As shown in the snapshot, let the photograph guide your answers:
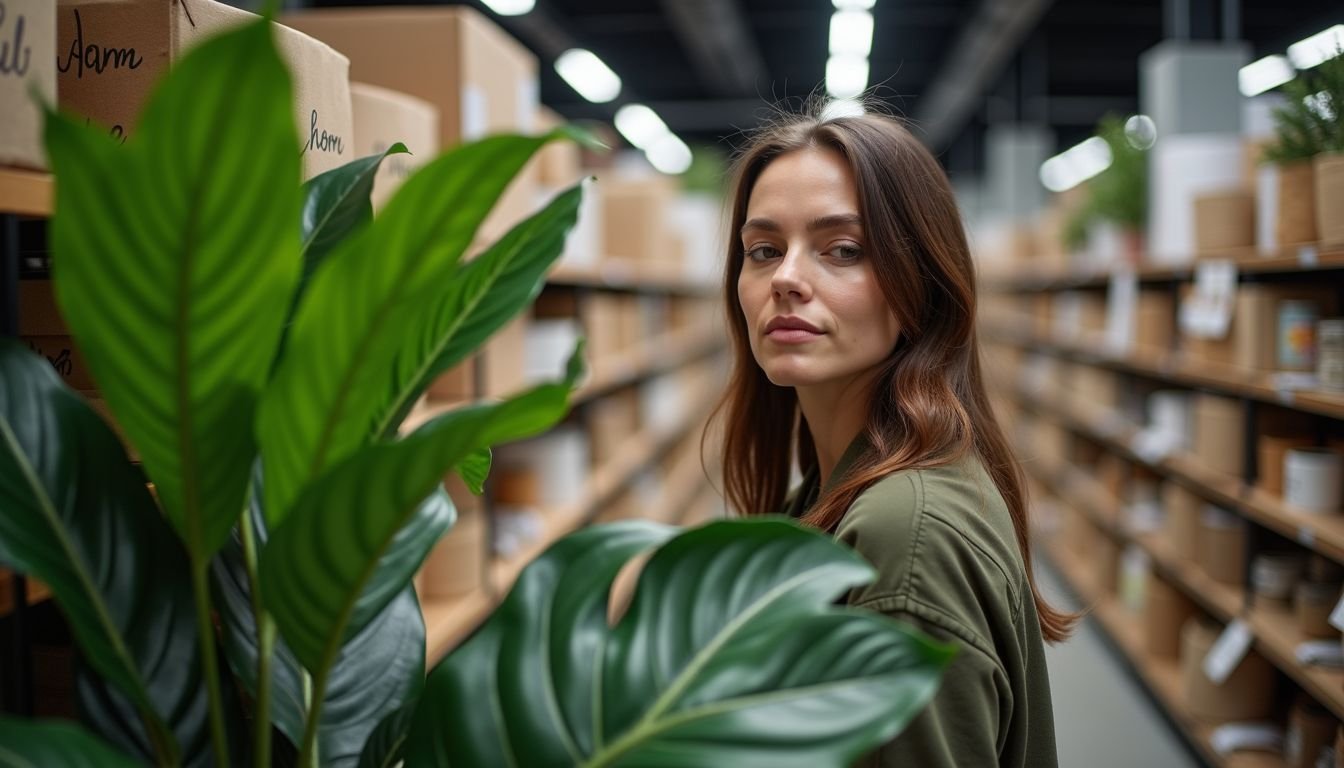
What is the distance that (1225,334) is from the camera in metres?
3.40

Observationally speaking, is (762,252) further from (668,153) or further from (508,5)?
(668,153)

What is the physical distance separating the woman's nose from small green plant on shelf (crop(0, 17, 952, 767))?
21.4 inches

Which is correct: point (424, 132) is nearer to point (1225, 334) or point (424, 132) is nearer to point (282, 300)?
point (282, 300)

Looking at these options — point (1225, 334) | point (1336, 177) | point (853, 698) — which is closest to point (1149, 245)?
point (1225, 334)

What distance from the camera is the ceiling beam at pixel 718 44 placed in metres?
8.50

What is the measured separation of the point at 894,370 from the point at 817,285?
0.18 meters

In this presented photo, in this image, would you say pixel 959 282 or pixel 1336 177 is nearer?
pixel 959 282

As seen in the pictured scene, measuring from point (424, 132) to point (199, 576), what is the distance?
1.44 m

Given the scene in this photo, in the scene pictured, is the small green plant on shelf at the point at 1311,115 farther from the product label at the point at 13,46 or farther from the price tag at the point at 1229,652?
the product label at the point at 13,46

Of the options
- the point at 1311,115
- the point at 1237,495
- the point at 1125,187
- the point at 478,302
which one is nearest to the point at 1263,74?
the point at 1125,187

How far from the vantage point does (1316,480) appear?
2805 mm

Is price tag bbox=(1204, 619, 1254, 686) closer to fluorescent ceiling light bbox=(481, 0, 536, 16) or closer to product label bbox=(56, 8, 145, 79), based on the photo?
product label bbox=(56, 8, 145, 79)

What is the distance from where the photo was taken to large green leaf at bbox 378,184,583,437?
826 mm

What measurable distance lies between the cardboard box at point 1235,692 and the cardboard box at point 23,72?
3.58m
